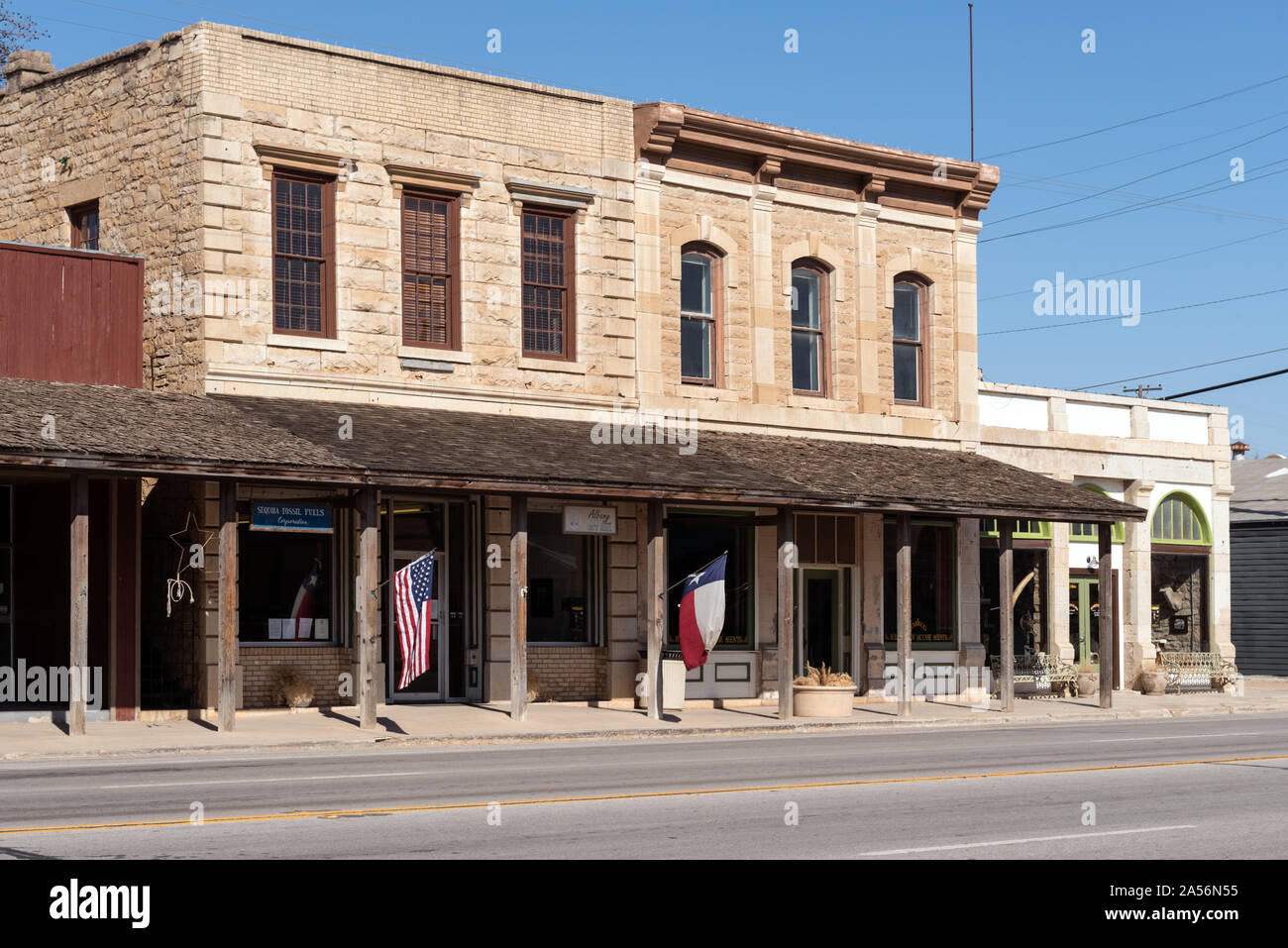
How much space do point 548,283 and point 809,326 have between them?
18.2ft

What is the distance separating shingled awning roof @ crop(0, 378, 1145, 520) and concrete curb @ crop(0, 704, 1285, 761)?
3203 mm

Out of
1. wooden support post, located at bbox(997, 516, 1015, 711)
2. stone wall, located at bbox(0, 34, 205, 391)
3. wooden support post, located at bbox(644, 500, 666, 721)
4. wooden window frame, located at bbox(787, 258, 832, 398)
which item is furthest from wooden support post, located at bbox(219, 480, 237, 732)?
wooden support post, located at bbox(997, 516, 1015, 711)

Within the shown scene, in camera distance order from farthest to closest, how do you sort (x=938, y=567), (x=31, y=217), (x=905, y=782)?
(x=938, y=567), (x=31, y=217), (x=905, y=782)

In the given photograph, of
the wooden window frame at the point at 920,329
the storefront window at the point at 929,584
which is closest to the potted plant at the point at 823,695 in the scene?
the storefront window at the point at 929,584

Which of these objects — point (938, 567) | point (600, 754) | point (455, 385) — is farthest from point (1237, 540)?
point (600, 754)

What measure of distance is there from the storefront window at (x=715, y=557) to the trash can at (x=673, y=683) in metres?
2.36

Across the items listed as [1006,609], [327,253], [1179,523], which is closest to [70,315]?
[327,253]

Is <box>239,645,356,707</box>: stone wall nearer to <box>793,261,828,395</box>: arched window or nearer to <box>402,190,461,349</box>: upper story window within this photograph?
<box>402,190,461,349</box>: upper story window

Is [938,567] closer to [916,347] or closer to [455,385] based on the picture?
[916,347]

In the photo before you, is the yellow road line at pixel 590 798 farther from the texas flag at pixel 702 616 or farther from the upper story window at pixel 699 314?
the upper story window at pixel 699 314

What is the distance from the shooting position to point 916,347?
32.5 meters

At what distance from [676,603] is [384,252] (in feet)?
25.0

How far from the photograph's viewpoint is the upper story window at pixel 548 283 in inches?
1080

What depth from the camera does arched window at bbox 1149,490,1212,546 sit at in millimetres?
36969
